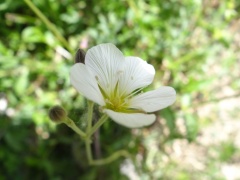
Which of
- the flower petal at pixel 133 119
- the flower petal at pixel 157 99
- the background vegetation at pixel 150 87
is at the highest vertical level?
the background vegetation at pixel 150 87

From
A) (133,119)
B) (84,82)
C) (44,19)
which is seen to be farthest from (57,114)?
(44,19)

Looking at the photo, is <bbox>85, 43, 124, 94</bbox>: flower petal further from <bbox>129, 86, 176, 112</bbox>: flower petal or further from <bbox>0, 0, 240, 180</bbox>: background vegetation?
<bbox>0, 0, 240, 180</bbox>: background vegetation

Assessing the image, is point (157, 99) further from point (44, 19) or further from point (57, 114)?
point (44, 19)

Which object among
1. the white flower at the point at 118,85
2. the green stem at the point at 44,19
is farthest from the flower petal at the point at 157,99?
the green stem at the point at 44,19

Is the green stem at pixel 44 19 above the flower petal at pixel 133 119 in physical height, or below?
above

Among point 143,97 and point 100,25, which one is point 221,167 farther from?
point 143,97

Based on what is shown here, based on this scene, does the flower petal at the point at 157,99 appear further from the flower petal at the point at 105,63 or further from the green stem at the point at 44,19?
the green stem at the point at 44,19

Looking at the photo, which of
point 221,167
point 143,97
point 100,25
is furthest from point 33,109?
point 221,167

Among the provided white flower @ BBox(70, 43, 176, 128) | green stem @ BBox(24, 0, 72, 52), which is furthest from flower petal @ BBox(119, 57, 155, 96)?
green stem @ BBox(24, 0, 72, 52)
